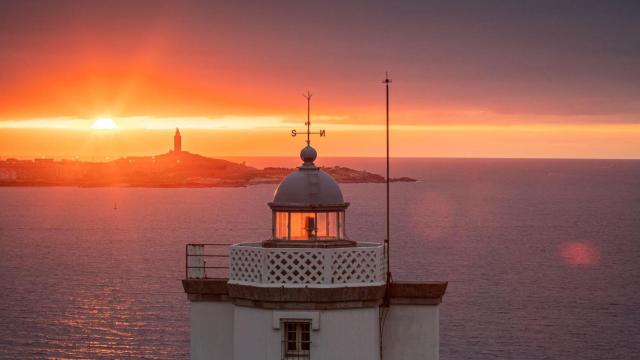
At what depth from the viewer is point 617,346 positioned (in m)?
82.4

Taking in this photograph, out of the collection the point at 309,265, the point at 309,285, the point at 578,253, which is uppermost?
the point at 309,265

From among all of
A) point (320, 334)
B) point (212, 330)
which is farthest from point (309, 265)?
point (212, 330)

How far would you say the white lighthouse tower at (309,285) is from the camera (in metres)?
13.6

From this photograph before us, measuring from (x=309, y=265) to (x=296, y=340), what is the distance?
39.1 inches

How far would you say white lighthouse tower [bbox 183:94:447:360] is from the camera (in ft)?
44.7

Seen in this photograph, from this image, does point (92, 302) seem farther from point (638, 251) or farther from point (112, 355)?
point (638, 251)

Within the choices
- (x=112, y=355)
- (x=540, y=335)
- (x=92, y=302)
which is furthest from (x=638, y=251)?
(x=112, y=355)

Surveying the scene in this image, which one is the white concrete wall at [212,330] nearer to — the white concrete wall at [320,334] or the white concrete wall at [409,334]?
the white concrete wall at [320,334]

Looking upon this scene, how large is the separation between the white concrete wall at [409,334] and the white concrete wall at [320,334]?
631 millimetres

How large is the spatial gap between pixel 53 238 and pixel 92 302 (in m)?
81.4

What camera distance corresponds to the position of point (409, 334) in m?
14.9

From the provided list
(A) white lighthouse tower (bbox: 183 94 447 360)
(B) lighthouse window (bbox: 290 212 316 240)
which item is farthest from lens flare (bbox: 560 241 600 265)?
(B) lighthouse window (bbox: 290 212 316 240)

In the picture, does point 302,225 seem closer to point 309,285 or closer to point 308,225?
point 308,225

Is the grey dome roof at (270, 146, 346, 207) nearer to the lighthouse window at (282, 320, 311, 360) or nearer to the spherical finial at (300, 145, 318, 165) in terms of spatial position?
the spherical finial at (300, 145, 318, 165)
